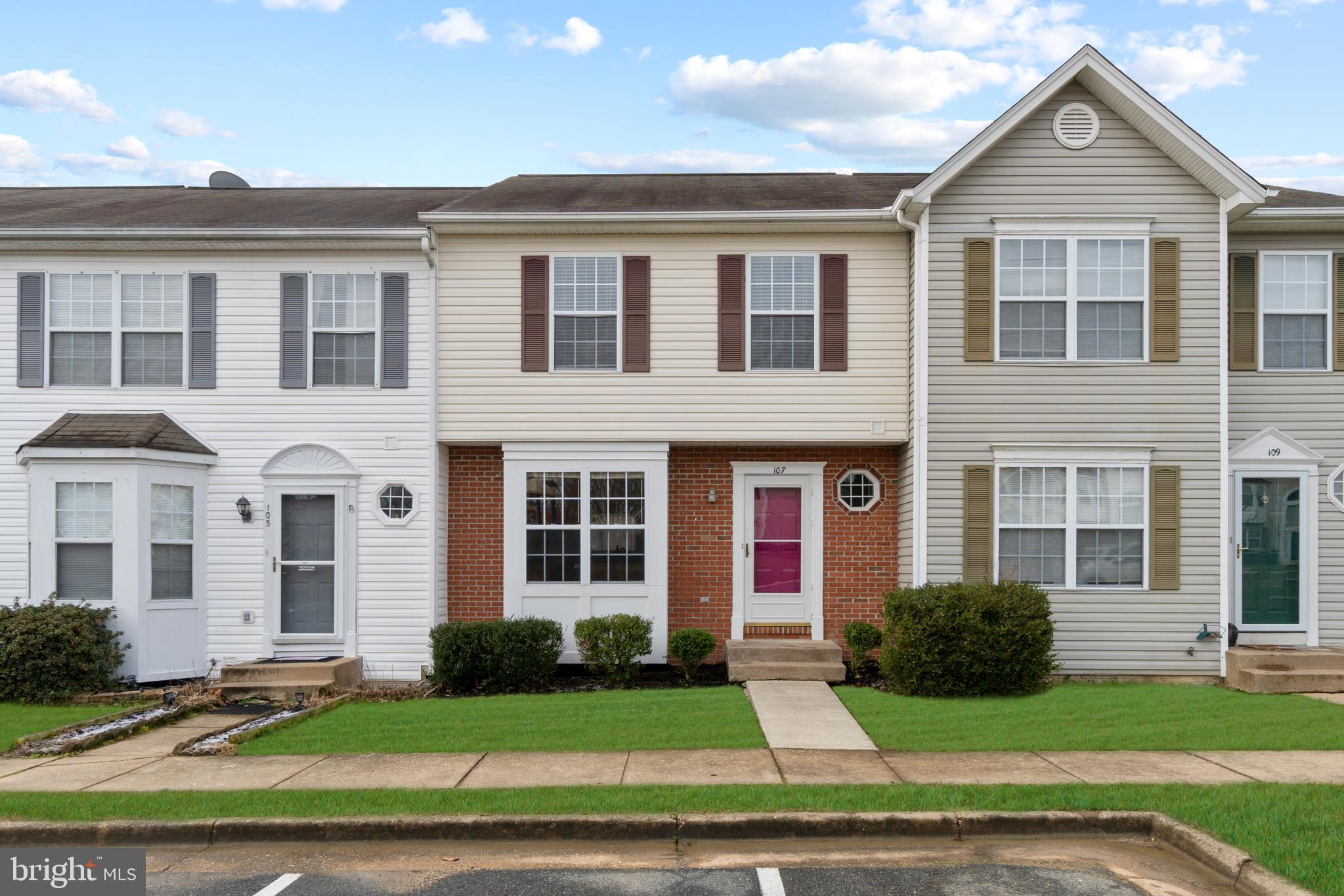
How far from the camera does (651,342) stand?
12.8 m

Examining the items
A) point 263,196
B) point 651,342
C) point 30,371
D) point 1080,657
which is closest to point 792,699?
point 1080,657

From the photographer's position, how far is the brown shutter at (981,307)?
1205cm

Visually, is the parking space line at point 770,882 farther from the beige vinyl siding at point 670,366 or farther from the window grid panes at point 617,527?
the beige vinyl siding at point 670,366

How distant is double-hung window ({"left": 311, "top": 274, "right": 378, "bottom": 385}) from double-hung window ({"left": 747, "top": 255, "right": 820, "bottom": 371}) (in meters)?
→ 4.77

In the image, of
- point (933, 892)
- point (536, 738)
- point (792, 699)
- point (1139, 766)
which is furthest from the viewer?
point (792, 699)

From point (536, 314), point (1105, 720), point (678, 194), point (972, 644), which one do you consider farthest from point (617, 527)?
point (1105, 720)

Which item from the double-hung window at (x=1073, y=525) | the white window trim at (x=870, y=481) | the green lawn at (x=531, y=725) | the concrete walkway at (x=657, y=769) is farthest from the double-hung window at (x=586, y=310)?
→ the concrete walkway at (x=657, y=769)

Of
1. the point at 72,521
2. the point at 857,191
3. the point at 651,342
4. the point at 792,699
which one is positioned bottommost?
the point at 792,699

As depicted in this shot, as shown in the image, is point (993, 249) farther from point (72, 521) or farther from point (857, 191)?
point (72, 521)

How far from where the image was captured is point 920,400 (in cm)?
1217

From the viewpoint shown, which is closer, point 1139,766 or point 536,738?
point 1139,766

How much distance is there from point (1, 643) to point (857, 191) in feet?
38.7

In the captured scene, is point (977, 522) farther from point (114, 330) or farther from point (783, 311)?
point (114, 330)

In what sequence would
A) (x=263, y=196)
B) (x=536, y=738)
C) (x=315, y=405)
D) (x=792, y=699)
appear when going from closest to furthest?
1. (x=536, y=738)
2. (x=792, y=699)
3. (x=315, y=405)
4. (x=263, y=196)
